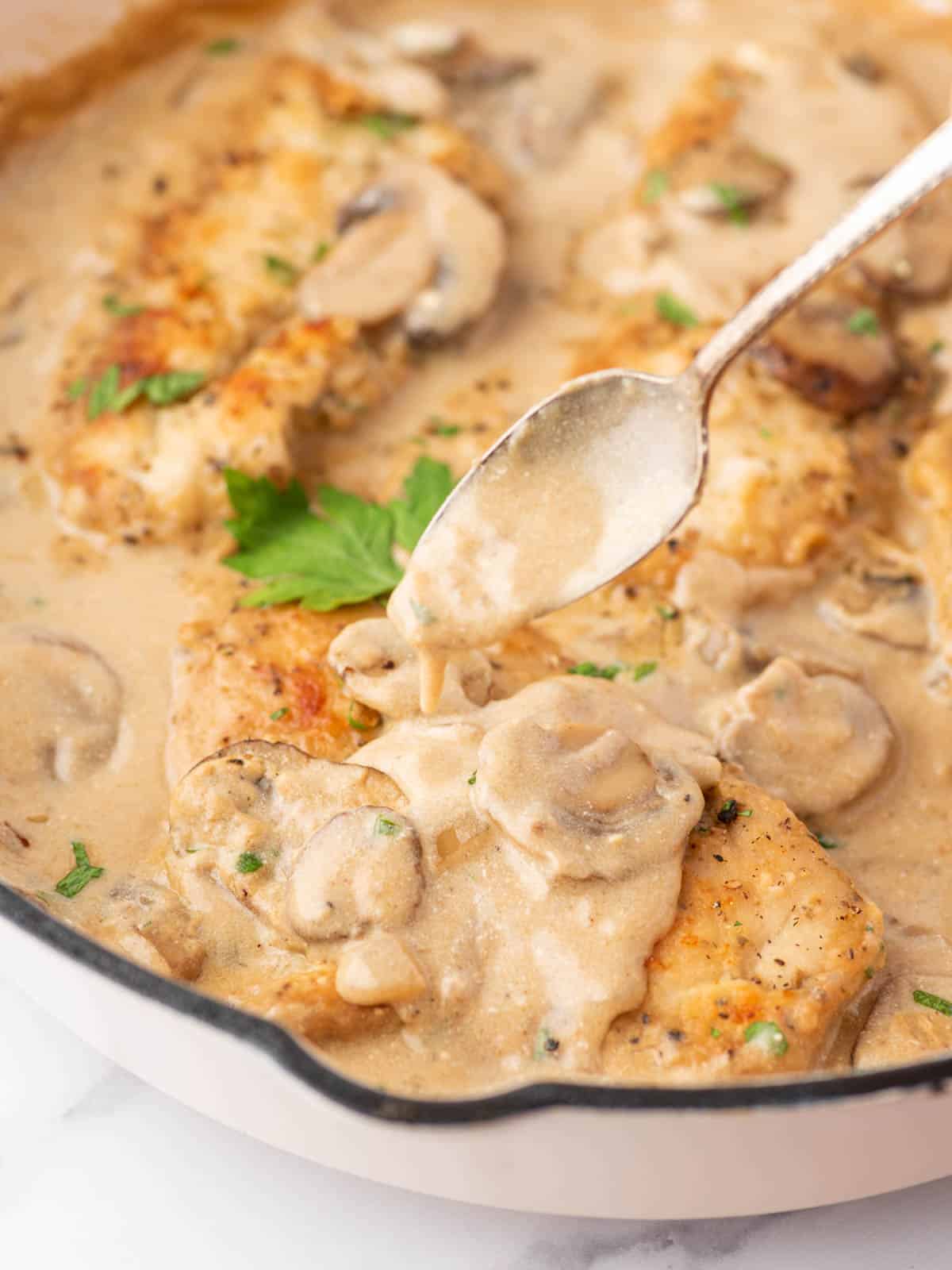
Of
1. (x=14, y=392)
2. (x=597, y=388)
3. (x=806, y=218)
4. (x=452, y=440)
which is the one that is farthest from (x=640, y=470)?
(x=14, y=392)

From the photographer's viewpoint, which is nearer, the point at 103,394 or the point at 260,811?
the point at 260,811

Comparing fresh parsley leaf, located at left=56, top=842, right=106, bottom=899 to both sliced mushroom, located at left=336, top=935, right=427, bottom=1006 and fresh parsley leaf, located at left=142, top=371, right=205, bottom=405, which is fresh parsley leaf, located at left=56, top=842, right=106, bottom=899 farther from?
fresh parsley leaf, located at left=142, top=371, right=205, bottom=405

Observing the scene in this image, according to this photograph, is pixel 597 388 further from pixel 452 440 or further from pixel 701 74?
pixel 701 74

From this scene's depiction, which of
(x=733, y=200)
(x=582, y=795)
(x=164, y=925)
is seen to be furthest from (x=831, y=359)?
(x=164, y=925)

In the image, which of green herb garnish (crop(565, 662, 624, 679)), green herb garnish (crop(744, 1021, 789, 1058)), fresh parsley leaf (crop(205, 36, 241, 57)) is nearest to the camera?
green herb garnish (crop(744, 1021, 789, 1058))

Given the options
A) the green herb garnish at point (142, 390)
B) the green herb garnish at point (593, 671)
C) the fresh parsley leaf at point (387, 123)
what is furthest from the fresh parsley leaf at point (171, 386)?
the green herb garnish at point (593, 671)

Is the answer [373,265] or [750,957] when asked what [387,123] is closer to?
[373,265]

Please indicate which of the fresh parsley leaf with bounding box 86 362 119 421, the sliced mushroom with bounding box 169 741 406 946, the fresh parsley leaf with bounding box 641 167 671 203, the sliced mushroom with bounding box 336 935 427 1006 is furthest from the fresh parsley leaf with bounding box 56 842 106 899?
the fresh parsley leaf with bounding box 641 167 671 203
